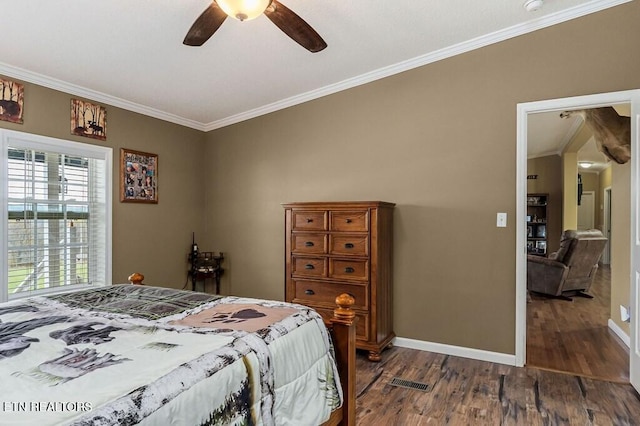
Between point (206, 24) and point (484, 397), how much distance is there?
2911mm

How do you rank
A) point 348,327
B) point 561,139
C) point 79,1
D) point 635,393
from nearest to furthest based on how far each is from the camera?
1. point 348,327
2. point 79,1
3. point 635,393
4. point 561,139

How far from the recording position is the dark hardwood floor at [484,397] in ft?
7.31

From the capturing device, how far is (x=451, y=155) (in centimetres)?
335

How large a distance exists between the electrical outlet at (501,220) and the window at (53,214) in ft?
12.2

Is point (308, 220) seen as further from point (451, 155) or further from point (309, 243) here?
point (451, 155)

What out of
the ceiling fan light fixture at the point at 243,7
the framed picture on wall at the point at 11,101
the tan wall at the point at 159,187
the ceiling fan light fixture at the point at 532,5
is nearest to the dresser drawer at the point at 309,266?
the tan wall at the point at 159,187

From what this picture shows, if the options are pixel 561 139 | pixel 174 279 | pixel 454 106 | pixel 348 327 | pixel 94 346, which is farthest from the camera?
pixel 561 139

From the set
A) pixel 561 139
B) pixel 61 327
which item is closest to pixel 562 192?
pixel 561 139

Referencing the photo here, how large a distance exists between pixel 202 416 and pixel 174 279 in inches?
145

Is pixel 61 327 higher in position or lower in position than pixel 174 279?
higher

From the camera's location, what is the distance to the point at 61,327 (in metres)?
1.46

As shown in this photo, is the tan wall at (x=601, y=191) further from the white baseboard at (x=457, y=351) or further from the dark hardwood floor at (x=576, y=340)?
the white baseboard at (x=457, y=351)

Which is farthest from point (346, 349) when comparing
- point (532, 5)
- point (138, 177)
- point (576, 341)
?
point (138, 177)

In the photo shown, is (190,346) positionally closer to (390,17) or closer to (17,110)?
(390,17)
